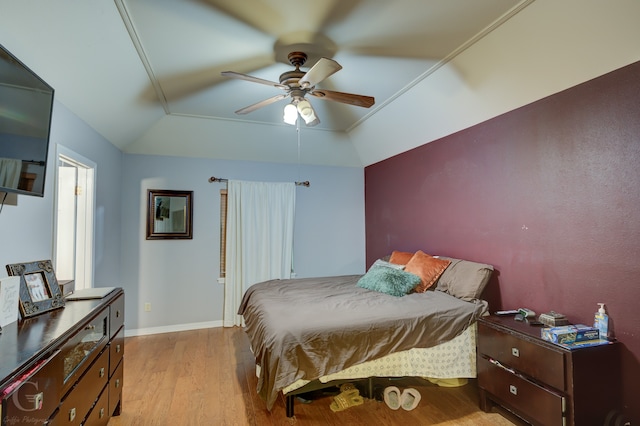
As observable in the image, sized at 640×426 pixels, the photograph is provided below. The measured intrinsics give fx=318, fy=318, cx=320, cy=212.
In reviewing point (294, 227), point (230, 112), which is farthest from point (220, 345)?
point (230, 112)

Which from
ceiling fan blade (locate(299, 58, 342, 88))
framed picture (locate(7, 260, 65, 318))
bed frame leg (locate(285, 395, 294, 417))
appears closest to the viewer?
framed picture (locate(7, 260, 65, 318))

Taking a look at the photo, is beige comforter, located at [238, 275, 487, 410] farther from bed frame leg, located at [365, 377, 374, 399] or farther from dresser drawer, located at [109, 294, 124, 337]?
dresser drawer, located at [109, 294, 124, 337]

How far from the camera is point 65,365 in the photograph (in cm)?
147

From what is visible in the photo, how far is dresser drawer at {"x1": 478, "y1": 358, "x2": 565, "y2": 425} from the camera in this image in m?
1.87

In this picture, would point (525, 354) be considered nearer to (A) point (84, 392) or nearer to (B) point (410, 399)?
(B) point (410, 399)

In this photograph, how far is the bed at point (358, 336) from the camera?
2.05 metres

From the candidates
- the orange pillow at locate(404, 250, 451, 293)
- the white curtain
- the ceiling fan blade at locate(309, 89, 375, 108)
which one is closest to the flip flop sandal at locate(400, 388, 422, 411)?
the orange pillow at locate(404, 250, 451, 293)

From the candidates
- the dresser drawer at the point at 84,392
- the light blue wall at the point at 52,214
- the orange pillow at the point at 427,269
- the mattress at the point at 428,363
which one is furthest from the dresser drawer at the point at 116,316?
the orange pillow at the point at 427,269

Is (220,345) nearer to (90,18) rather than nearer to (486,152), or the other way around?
(90,18)

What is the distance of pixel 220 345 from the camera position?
3.65 m

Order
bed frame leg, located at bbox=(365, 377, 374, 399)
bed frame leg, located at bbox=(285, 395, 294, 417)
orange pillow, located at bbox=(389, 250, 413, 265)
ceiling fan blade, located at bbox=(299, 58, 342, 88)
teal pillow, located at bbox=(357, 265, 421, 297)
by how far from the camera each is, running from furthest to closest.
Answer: orange pillow, located at bbox=(389, 250, 413, 265), teal pillow, located at bbox=(357, 265, 421, 297), bed frame leg, located at bbox=(365, 377, 374, 399), bed frame leg, located at bbox=(285, 395, 294, 417), ceiling fan blade, located at bbox=(299, 58, 342, 88)

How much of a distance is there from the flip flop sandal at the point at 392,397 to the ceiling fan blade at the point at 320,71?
91.6 inches

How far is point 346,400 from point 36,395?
189cm

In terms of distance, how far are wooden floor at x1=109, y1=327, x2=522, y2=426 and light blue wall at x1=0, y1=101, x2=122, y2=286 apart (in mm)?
1148
